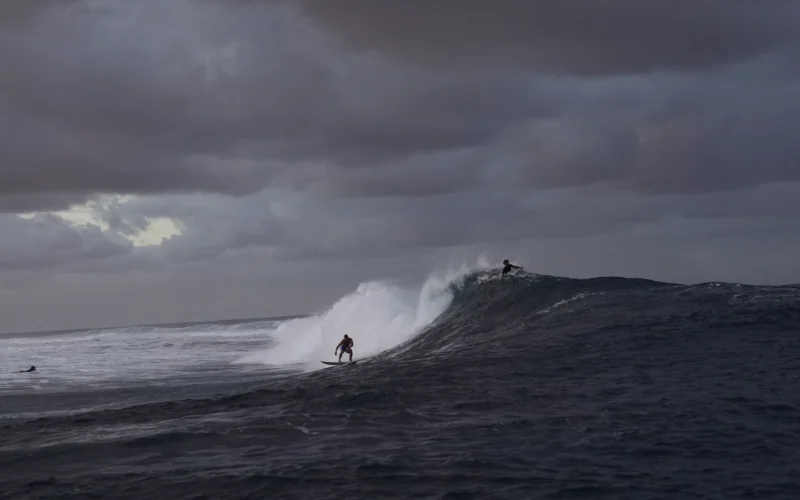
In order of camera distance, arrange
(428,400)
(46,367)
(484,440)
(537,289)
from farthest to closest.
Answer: (46,367) → (537,289) → (428,400) → (484,440)

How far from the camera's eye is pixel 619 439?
1077 centimetres

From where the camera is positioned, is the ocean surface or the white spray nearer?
the ocean surface

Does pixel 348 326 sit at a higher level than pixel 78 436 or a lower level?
higher

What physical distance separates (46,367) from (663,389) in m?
34.8

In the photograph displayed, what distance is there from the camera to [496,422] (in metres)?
12.3

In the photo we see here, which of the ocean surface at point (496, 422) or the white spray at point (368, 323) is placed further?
the white spray at point (368, 323)

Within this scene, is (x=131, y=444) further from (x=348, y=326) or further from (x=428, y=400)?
(x=348, y=326)

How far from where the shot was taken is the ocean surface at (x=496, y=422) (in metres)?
9.42

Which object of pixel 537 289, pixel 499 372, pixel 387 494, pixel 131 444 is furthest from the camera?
pixel 537 289

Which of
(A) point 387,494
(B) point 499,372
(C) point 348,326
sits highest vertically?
(C) point 348,326

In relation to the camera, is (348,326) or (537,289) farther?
(348,326)

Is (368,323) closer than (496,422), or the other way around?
(496,422)

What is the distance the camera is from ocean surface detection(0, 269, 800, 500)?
942 cm

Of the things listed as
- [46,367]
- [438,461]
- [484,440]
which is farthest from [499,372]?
[46,367]
